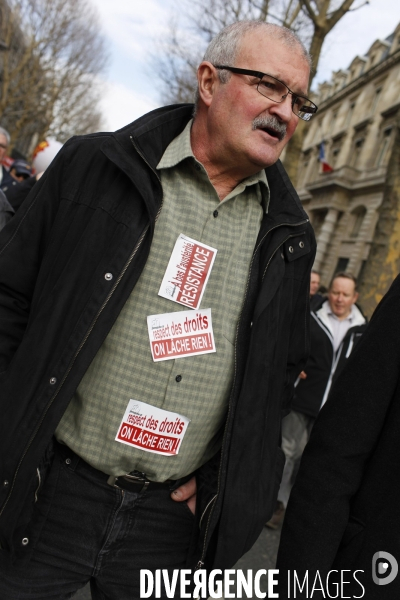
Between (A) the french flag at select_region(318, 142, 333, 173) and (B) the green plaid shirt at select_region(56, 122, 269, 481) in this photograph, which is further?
(A) the french flag at select_region(318, 142, 333, 173)

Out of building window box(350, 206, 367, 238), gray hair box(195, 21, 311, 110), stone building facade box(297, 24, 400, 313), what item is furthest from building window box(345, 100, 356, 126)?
gray hair box(195, 21, 311, 110)

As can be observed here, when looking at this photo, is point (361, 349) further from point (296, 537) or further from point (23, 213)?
point (23, 213)

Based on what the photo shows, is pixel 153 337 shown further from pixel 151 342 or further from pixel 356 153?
pixel 356 153

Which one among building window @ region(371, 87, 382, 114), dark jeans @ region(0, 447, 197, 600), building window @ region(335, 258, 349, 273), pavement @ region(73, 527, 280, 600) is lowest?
pavement @ region(73, 527, 280, 600)

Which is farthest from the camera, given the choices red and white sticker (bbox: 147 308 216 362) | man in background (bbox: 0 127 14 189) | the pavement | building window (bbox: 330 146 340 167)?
building window (bbox: 330 146 340 167)

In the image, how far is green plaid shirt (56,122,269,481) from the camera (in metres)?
1.62

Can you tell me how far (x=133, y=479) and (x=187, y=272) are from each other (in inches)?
26.7

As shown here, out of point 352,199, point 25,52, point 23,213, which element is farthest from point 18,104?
point 23,213

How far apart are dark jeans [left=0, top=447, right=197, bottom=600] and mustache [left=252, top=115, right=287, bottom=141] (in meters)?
1.23

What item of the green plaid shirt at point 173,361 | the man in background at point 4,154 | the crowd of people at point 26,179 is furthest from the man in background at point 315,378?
the man in background at point 4,154

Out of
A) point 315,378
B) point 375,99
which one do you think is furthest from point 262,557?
point 375,99

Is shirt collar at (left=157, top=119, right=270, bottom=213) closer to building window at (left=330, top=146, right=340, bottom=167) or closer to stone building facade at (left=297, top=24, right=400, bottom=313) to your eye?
stone building facade at (left=297, top=24, right=400, bottom=313)

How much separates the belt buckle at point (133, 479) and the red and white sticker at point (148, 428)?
0.39 feet

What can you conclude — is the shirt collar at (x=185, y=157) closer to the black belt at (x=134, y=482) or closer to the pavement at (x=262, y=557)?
the black belt at (x=134, y=482)
